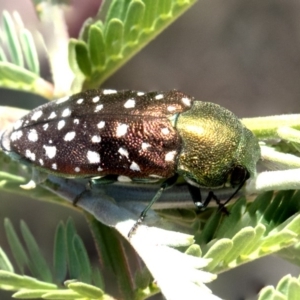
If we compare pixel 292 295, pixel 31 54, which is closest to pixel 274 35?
pixel 31 54

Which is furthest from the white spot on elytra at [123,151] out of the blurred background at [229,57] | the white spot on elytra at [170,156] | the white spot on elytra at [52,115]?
the blurred background at [229,57]

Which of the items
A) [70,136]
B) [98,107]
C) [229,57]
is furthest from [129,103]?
[229,57]

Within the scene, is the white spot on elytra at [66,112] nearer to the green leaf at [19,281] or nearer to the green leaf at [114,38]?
the green leaf at [114,38]

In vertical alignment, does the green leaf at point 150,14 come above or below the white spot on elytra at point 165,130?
above

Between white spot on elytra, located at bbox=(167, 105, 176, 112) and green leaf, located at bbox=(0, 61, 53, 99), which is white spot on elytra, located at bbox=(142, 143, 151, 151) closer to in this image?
white spot on elytra, located at bbox=(167, 105, 176, 112)

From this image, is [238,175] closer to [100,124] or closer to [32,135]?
[100,124]

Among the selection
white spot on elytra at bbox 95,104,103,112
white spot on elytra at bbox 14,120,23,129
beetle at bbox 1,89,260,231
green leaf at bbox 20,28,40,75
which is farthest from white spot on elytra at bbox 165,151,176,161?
green leaf at bbox 20,28,40,75

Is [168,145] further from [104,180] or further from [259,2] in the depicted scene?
[259,2]

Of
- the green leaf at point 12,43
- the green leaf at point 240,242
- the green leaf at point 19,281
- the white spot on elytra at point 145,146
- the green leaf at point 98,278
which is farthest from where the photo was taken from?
the green leaf at point 12,43
